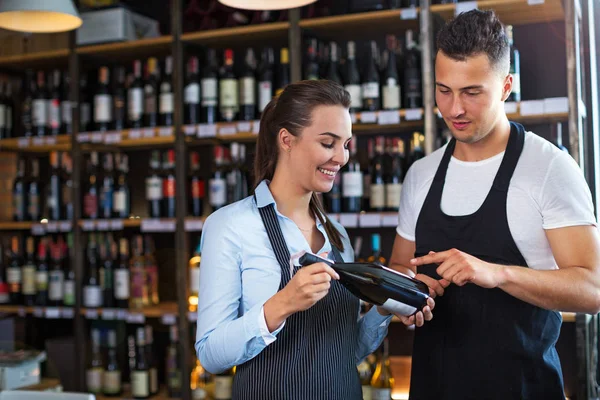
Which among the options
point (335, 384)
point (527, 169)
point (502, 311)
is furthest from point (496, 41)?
Answer: point (335, 384)

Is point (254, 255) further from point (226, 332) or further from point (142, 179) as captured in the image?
point (142, 179)

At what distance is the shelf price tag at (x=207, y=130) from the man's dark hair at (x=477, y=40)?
1.89 metres

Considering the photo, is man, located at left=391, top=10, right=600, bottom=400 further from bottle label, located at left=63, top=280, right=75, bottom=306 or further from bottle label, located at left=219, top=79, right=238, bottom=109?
bottle label, located at left=63, top=280, right=75, bottom=306

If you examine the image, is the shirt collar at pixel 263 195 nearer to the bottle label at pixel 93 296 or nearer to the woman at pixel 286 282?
the woman at pixel 286 282

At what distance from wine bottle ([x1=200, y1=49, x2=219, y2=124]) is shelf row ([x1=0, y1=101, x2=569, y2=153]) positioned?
103 millimetres

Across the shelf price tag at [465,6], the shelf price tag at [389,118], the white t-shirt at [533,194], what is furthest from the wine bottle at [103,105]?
the white t-shirt at [533,194]

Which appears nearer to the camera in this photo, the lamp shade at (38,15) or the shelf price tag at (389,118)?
the lamp shade at (38,15)

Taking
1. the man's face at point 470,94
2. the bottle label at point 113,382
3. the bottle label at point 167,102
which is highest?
the bottle label at point 167,102

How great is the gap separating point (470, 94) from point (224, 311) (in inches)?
29.8

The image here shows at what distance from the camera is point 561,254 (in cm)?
149

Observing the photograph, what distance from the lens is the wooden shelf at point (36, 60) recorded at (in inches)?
148

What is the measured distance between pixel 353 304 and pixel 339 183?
5.33ft

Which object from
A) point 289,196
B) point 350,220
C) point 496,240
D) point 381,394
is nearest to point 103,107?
point 350,220

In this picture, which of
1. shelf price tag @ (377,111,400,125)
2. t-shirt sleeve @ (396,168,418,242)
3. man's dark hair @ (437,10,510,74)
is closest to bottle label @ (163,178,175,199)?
shelf price tag @ (377,111,400,125)
